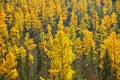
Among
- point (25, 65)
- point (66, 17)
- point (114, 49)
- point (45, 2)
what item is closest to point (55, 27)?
point (66, 17)

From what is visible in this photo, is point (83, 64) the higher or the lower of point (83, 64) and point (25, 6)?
the lower

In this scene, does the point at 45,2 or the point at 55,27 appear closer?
the point at 55,27

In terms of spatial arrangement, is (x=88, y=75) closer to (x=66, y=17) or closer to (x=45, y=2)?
(x=66, y=17)

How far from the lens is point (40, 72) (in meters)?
84.4

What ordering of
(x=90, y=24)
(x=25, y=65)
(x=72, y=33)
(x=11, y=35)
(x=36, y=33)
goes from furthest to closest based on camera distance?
(x=90, y=24) → (x=36, y=33) → (x=72, y=33) → (x=11, y=35) → (x=25, y=65)

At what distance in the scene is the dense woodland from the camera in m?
38.8

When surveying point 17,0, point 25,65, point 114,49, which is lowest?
point 25,65

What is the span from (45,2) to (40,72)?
66.7m

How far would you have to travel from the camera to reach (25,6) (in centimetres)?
12962

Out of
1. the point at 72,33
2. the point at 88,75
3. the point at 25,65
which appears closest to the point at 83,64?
the point at 88,75

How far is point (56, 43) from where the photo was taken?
1388 inches

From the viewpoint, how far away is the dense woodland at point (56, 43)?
38.8m

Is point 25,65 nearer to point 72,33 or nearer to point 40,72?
point 40,72

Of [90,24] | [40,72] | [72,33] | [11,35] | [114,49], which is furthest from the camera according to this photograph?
[90,24]
